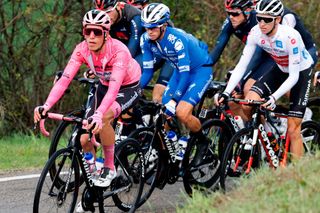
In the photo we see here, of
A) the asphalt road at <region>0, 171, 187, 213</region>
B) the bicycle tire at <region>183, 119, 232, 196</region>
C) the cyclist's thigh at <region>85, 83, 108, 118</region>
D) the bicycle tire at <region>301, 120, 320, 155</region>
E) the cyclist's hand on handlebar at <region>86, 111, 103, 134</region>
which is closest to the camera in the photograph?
the cyclist's hand on handlebar at <region>86, 111, 103, 134</region>

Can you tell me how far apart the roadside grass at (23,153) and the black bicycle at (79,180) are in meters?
3.03

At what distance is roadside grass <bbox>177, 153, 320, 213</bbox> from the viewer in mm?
6668

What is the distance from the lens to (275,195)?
708 cm

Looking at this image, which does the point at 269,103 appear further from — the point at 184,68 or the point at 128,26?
the point at 128,26

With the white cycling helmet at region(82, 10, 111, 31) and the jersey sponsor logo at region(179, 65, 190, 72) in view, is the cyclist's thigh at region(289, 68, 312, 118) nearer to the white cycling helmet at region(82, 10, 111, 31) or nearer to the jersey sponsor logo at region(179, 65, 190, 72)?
the jersey sponsor logo at region(179, 65, 190, 72)

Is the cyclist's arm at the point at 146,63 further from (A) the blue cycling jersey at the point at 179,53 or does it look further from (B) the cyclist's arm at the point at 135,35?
(B) the cyclist's arm at the point at 135,35

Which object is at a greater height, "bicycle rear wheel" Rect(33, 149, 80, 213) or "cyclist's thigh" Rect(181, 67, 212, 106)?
"cyclist's thigh" Rect(181, 67, 212, 106)

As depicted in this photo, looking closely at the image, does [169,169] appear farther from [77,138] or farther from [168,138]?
[77,138]

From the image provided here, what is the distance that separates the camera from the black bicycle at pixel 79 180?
8.11 metres

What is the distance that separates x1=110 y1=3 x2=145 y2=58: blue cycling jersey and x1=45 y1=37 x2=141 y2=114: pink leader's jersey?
2.41m

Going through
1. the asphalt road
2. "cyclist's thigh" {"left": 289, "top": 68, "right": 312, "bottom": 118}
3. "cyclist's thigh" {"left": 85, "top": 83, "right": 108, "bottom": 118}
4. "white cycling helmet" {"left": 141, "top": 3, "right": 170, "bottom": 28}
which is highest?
"white cycling helmet" {"left": 141, "top": 3, "right": 170, "bottom": 28}

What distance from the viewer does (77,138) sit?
8289 mm

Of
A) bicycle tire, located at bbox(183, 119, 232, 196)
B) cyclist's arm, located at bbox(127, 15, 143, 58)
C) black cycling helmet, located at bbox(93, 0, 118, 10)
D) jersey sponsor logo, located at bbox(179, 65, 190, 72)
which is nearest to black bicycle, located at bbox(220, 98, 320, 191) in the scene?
bicycle tire, located at bbox(183, 119, 232, 196)

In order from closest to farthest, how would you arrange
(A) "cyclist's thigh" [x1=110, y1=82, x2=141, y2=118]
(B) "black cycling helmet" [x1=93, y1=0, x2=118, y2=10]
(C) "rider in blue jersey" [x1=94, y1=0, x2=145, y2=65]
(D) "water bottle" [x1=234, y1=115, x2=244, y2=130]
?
(A) "cyclist's thigh" [x1=110, y1=82, x2=141, y2=118] < (D) "water bottle" [x1=234, y1=115, x2=244, y2=130] < (B) "black cycling helmet" [x1=93, y1=0, x2=118, y2=10] < (C) "rider in blue jersey" [x1=94, y1=0, x2=145, y2=65]
